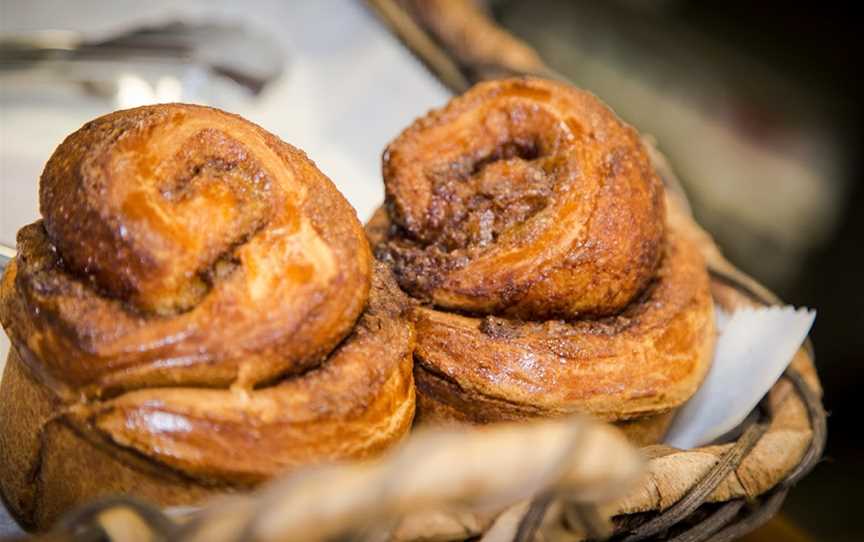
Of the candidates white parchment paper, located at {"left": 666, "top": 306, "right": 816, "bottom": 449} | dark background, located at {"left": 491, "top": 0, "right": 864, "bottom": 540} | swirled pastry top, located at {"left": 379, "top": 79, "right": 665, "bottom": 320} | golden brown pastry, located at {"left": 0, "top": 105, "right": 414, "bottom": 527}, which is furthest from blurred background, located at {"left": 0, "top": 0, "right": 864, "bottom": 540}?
swirled pastry top, located at {"left": 379, "top": 79, "right": 665, "bottom": 320}

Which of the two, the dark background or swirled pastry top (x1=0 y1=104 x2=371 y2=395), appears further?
the dark background

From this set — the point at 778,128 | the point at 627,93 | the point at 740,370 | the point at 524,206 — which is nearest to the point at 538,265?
the point at 524,206

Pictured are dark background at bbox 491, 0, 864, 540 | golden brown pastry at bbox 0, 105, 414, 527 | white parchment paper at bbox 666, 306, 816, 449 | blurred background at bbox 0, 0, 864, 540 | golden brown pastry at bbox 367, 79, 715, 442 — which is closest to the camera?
golden brown pastry at bbox 0, 105, 414, 527

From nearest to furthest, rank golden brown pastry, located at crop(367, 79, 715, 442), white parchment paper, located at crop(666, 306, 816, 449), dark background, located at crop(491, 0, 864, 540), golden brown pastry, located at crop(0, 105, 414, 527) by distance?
golden brown pastry, located at crop(0, 105, 414, 527) → golden brown pastry, located at crop(367, 79, 715, 442) → white parchment paper, located at crop(666, 306, 816, 449) → dark background, located at crop(491, 0, 864, 540)

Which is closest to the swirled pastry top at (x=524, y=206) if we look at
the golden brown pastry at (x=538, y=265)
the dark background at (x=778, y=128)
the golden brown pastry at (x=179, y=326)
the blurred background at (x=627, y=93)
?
the golden brown pastry at (x=538, y=265)

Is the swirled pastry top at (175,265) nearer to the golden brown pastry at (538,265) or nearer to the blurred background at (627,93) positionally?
the golden brown pastry at (538,265)

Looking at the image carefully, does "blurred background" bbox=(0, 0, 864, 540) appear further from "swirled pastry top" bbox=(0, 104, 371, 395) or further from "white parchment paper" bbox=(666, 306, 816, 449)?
"swirled pastry top" bbox=(0, 104, 371, 395)
